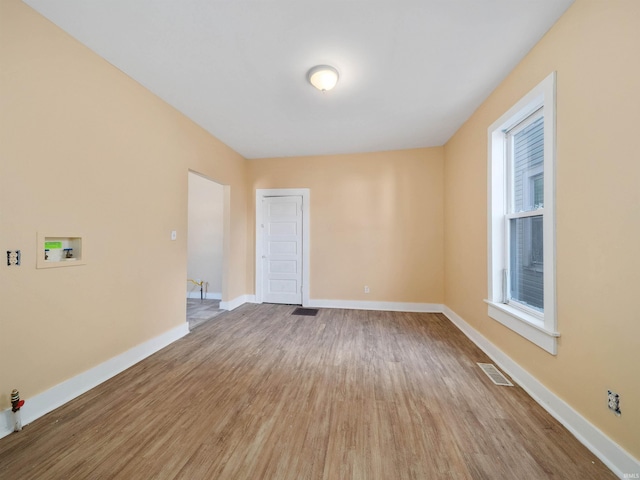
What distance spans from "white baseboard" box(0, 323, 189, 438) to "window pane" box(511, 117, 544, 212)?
4.00m

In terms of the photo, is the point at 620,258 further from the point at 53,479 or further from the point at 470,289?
the point at 53,479

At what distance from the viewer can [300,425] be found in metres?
1.63

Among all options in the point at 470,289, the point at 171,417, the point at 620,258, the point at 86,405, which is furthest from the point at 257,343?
the point at 620,258

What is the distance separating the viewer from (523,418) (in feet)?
5.55

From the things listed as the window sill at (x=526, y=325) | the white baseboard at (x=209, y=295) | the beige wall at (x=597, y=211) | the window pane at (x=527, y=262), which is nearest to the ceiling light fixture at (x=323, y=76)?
the beige wall at (x=597, y=211)

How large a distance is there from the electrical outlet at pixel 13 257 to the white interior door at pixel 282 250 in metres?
3.28

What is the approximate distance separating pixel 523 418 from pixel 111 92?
4.21 m

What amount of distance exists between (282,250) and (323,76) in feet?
10.2

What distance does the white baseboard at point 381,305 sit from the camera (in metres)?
4.21

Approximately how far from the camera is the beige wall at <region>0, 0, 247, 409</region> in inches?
61.8

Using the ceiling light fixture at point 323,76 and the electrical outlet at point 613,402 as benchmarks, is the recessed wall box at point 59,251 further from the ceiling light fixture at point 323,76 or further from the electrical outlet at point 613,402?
the electrical outlet at point 613,402

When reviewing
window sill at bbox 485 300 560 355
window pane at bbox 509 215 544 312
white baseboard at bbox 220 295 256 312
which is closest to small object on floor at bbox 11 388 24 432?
white baseboard at bbox 220 295 256 312

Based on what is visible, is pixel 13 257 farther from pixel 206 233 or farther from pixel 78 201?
pixel 206 233

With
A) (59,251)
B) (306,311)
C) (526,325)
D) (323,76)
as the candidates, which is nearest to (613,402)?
(526,325)
